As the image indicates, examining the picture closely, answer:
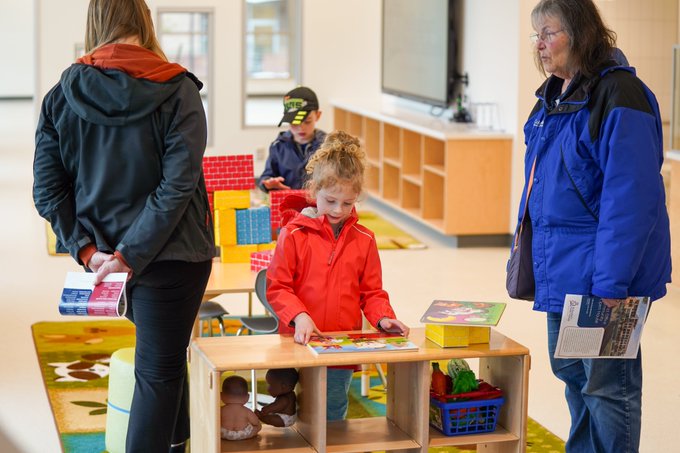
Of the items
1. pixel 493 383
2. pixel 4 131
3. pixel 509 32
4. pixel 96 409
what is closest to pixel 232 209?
pixel 96 409

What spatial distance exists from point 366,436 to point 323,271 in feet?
1.73

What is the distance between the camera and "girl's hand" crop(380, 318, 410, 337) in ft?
10.9

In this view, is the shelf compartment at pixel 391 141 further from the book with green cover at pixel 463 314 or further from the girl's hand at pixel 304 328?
the girl's hand at pixel 304 328

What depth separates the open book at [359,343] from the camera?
3084mm

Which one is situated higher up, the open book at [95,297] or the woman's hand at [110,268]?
the woman's hand at [110,268]

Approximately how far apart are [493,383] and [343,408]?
0.48m

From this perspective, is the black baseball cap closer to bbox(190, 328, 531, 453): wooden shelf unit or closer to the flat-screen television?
bbox(190, 328, 531, 453): wooden shelf unit

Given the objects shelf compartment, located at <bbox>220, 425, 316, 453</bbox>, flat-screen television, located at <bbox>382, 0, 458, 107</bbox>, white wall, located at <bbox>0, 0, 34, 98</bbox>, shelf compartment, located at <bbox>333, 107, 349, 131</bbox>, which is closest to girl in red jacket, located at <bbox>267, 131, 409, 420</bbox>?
shelf compartment, located at <bbox>220, 425, 316, 453</bbox>

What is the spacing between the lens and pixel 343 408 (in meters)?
3.42

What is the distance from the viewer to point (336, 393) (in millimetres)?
3424

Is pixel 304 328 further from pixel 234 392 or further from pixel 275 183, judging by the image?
pixel 275 183

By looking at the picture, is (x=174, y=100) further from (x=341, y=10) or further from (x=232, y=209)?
(x=341, y=10)

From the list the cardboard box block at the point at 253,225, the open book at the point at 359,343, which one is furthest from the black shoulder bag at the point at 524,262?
the cardboard box block at the point at 253,225

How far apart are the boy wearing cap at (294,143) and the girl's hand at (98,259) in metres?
2.36
